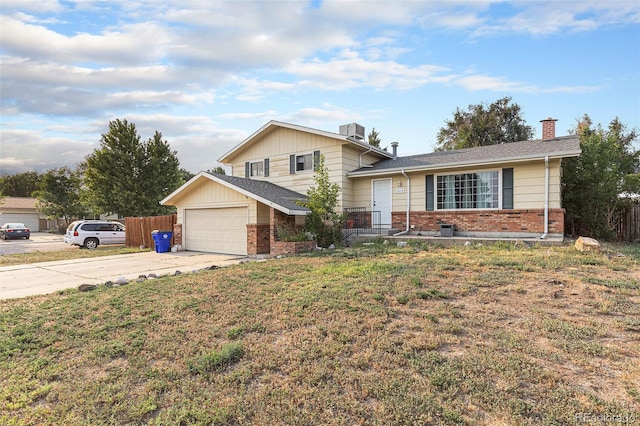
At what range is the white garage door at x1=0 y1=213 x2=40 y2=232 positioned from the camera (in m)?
37.8

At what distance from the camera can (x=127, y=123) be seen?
28.1 meters

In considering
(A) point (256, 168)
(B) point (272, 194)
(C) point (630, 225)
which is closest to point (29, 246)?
(A) point (256, 168)

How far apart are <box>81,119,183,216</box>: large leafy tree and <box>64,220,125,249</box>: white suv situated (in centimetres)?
875

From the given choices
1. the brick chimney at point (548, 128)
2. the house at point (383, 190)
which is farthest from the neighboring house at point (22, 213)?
the brick chimney at point (548, 128)

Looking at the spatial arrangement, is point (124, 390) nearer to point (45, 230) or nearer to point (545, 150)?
point (545, 150)

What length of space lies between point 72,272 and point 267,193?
671 centimetres

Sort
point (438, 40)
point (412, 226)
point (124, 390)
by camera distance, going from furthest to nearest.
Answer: point (412, 226) < point (438, 40) < point (124, 390)

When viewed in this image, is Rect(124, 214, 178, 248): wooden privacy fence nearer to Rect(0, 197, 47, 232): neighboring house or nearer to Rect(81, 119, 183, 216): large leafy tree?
Rect(81, 119, 183, 216): large leafy tree

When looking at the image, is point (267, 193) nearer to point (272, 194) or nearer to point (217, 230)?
point (272, 194)

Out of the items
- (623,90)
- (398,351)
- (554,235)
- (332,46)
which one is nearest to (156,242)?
(332,46)

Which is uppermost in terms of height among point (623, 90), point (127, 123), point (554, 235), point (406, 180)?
point (127, 123)

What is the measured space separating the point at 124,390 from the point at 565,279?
6.75 meters

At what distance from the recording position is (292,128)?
1531 cm

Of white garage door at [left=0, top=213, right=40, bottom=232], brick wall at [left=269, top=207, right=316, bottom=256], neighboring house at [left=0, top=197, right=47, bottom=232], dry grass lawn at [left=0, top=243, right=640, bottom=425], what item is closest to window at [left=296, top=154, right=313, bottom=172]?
brick wall at [left=269, top=207, right=316, bottom=256]
